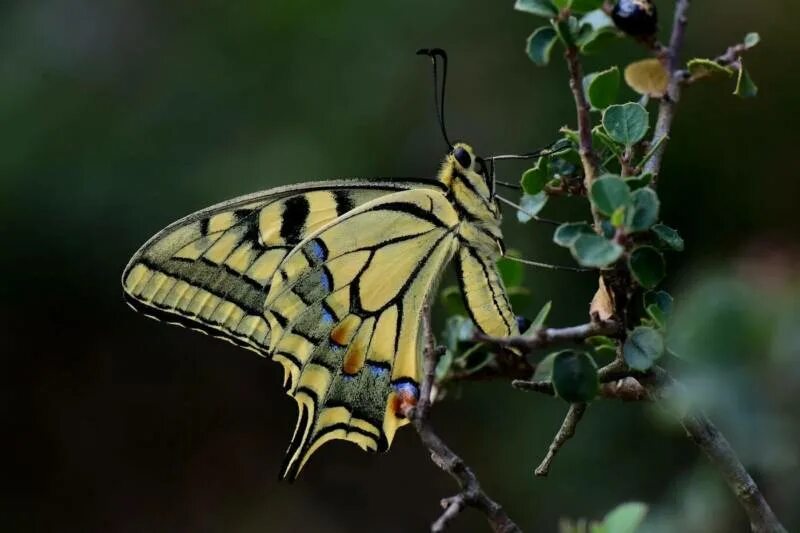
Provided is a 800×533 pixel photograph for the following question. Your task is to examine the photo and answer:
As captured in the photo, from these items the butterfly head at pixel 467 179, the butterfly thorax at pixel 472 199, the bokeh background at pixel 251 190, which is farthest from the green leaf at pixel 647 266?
the bokeh background at pixel 251 190

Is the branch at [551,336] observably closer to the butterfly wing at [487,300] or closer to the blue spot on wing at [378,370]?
the butterfly wing at [487,300]

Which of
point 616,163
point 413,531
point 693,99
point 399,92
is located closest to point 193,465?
point 413,531

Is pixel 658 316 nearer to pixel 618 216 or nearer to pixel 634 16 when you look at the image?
pixel 618 216

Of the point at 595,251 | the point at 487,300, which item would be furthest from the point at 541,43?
the point at 487,300

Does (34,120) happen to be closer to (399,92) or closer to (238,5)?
(238,5)

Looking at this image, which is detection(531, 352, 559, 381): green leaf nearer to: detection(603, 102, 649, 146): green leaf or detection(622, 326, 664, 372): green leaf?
detection(622, 326, 664, 372): green leaf

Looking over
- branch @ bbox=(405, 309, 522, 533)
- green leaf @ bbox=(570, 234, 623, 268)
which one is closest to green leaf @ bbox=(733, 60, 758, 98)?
green leaf @ bbox=(570, 234, 623, 268)
